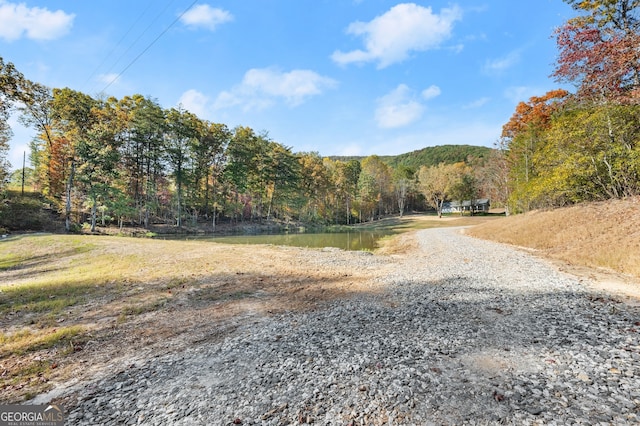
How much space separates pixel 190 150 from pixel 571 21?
36.8 metres

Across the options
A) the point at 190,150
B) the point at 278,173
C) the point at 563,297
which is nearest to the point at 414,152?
the point at 278,173

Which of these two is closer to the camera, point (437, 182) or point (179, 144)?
point (179, 144)

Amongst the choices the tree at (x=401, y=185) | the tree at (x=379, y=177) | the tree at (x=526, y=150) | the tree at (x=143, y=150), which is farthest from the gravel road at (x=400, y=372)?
the tree at (x=401, y=185)

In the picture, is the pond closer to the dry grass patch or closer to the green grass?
the dry grass patch

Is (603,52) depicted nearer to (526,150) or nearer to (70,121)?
(526,150)

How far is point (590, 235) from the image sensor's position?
12.7m

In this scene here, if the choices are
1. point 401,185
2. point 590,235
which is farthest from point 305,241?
point 401,185

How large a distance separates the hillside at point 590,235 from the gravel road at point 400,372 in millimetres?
5553

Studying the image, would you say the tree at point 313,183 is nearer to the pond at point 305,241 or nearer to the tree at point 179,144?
the tree at point 179,144

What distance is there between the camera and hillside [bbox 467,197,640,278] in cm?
966

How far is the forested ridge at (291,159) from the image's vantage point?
39.9ft

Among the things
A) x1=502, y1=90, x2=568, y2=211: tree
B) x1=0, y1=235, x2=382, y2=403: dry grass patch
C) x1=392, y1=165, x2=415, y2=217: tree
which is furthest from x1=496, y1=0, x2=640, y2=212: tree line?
x1=392, y1=165, x2=415, y2=217: tree

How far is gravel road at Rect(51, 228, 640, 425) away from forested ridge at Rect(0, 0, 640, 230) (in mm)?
8179

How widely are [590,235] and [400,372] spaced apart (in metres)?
15.0
